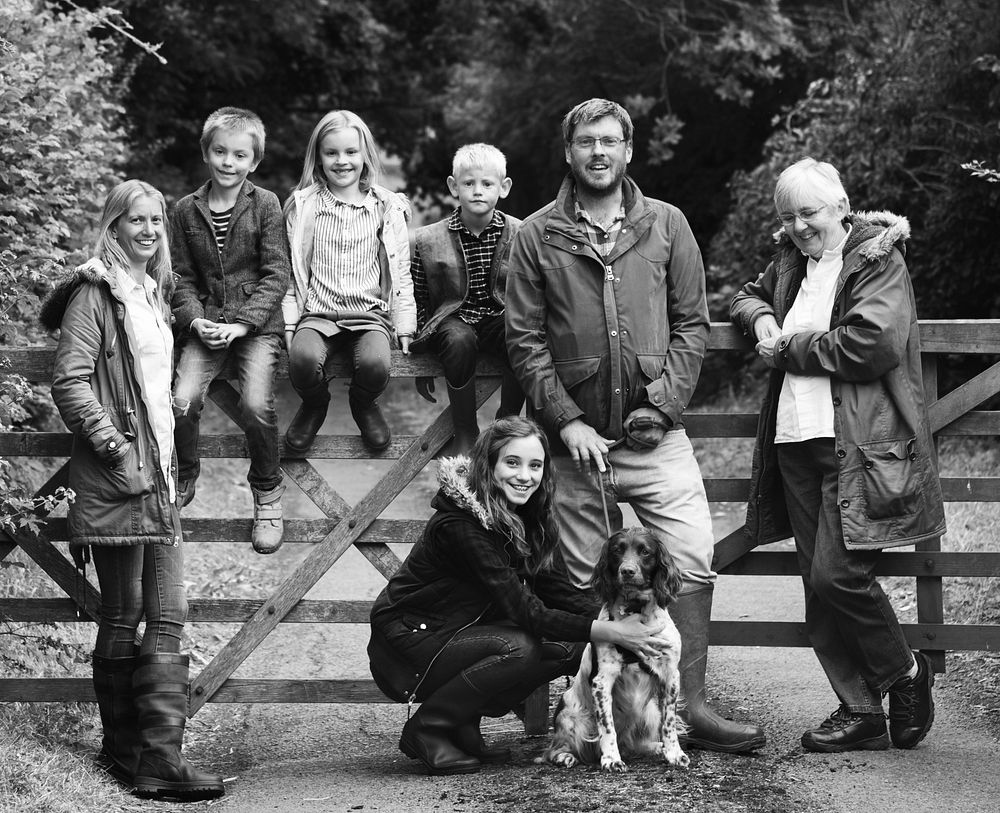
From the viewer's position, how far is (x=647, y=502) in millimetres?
5477

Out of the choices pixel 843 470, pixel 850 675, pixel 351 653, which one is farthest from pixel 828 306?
pixel 351 653

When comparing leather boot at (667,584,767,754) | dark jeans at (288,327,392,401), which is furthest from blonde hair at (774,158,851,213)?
dark jeans at (288,327,392,401)

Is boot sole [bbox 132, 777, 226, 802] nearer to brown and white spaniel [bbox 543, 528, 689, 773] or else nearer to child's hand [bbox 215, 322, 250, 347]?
brown and white spaniel [bbox 543, 528, 689, 773]

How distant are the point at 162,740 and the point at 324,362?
5.48 feet

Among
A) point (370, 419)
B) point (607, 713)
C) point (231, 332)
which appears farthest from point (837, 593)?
point (231, 332)

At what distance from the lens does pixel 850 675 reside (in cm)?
559

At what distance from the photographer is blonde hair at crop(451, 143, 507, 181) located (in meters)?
5.91

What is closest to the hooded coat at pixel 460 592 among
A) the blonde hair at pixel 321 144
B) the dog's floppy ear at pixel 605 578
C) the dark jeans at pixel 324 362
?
the dog's floppy ear at pixel 605 578

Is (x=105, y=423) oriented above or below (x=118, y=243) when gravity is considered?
below

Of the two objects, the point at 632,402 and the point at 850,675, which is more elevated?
the point at 632,402

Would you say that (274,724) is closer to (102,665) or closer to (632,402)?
(102,665)

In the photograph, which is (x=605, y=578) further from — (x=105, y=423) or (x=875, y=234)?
(x=105, y=423)

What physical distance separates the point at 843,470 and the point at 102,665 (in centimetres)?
306

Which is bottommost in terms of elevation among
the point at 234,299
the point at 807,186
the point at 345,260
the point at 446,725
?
the point at 446,725
